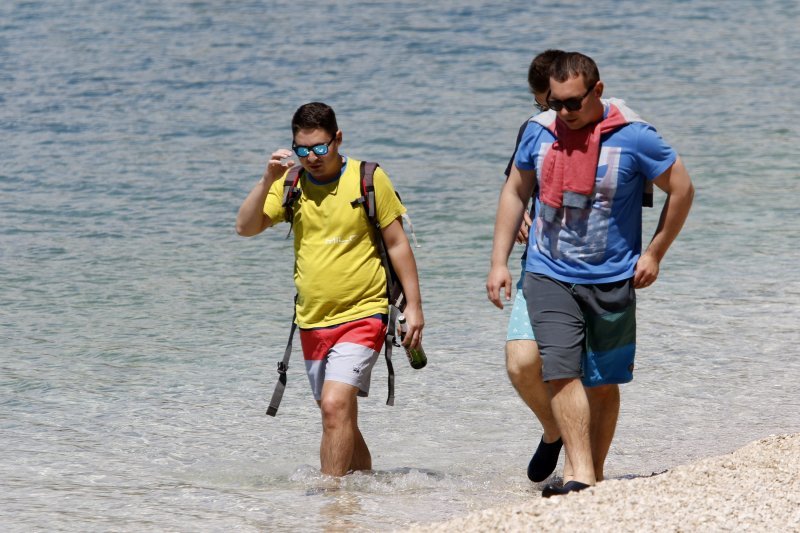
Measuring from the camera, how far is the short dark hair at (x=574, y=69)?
489cm

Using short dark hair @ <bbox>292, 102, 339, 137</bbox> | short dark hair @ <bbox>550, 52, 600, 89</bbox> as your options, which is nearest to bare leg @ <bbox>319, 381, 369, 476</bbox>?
short dark hair @ <bbox>292, 102, 339, 137</bbox>

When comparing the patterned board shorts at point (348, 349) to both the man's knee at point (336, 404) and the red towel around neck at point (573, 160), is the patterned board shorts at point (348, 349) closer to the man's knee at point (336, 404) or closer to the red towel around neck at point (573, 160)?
the man's knee at point (336, 404)

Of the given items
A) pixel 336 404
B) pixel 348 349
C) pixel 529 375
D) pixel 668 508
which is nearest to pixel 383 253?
pixel 348 349

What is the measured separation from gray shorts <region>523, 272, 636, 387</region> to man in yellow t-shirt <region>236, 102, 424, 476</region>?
631 millimetres

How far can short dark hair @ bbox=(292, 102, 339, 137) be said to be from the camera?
537 cm

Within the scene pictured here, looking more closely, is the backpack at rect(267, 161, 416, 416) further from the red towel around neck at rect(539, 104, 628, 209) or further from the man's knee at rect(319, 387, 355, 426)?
the red towel around neck at rect(539, 104, 628, 209)

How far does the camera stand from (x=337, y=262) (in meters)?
5.45

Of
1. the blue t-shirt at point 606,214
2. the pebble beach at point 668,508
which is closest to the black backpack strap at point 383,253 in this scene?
the blue t-shirt at point 606,214

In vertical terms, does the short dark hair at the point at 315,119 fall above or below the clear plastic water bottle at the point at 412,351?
above

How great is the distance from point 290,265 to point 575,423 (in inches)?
232

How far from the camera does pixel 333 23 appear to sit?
23.0 m

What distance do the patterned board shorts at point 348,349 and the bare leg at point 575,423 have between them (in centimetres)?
84

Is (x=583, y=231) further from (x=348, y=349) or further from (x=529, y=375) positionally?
(x=348, y=349)

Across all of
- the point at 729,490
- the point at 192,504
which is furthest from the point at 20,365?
the point at 729,490
